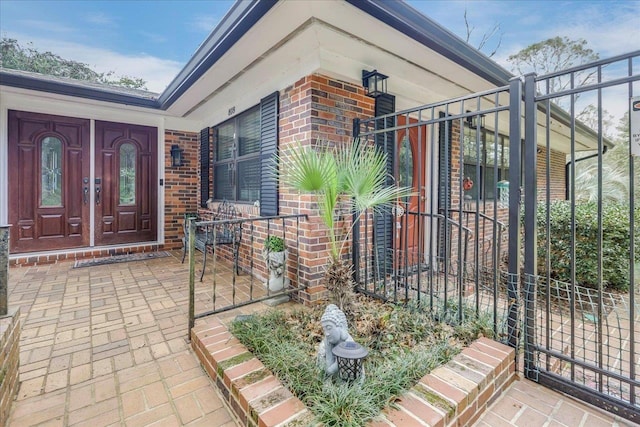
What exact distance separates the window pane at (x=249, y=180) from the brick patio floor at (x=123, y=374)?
1.52 metres

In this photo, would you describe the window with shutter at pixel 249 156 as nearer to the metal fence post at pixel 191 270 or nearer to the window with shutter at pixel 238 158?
the window with shutter at pixel 238 158

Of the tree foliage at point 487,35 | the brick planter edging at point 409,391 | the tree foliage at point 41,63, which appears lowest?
the brick planter edging at point 409,391

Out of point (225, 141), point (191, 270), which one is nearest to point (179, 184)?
point (225, 141)

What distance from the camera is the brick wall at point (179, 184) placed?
5.47 metres

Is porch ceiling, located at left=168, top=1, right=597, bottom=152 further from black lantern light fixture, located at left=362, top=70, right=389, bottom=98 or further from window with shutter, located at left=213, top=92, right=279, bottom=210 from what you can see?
window with shutter, located at left=213, top=92, right=279, bottom=210

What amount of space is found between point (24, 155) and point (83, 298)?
2.84 meters

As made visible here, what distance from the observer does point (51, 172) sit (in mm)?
4535

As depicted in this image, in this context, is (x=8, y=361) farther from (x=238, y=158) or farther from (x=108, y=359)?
(x=238, y=158)

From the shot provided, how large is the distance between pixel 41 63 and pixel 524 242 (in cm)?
1832

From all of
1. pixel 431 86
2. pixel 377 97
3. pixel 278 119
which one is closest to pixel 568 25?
pixel 431 86

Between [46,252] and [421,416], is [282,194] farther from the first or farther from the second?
[46,252]

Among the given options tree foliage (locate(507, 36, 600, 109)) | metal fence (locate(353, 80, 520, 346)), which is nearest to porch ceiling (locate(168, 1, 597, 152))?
metal fence (locate(353, 80, 520, 346))

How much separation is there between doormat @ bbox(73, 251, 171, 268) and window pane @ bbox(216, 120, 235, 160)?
1958 mm

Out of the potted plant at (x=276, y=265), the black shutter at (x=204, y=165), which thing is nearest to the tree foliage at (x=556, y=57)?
the black shutter at (x=204, y=165)
